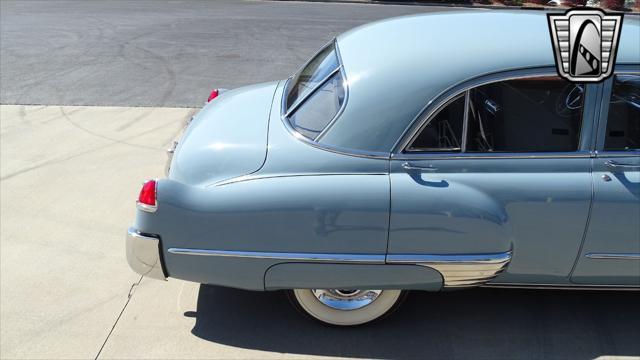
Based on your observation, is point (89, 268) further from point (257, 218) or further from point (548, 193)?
point (548, 193)

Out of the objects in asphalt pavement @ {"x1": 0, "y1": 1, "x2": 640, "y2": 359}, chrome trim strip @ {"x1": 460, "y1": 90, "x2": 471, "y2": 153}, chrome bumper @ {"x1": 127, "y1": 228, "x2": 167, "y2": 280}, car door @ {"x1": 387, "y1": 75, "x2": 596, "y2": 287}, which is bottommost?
asphalt pavement @ {"x1": 0, "y1": 1, "x2": 640, "y2": 359}

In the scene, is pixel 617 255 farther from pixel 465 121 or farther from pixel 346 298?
pixel 346 298

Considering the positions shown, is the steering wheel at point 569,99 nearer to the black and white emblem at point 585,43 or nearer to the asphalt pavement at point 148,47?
the black and white emblem at point 585,43

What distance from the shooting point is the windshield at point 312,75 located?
358 cm

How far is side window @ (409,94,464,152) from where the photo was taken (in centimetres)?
313

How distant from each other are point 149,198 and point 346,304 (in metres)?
1.27

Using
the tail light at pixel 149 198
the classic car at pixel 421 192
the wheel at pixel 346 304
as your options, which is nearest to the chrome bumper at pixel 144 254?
the classic car at pixel 421 192

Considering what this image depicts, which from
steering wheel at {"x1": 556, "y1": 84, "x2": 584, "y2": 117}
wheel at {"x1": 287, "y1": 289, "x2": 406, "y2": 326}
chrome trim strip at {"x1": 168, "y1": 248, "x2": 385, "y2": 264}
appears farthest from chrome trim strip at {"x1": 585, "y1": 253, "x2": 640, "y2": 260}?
chrome trim strip at {"x1": 168, "y1": 248, "x2": 385, "y2": 264}

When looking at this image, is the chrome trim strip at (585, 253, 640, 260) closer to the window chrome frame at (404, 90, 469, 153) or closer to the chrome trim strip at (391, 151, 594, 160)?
the chrome trim strip at (391, 151, 594, 160)

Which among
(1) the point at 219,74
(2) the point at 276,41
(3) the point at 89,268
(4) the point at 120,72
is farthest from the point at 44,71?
(3) the point at 89,268

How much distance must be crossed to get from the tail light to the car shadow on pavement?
2.71ft

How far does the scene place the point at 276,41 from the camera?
1182cm

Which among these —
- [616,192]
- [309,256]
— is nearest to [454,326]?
[309,256]

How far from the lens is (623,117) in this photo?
324 cm
